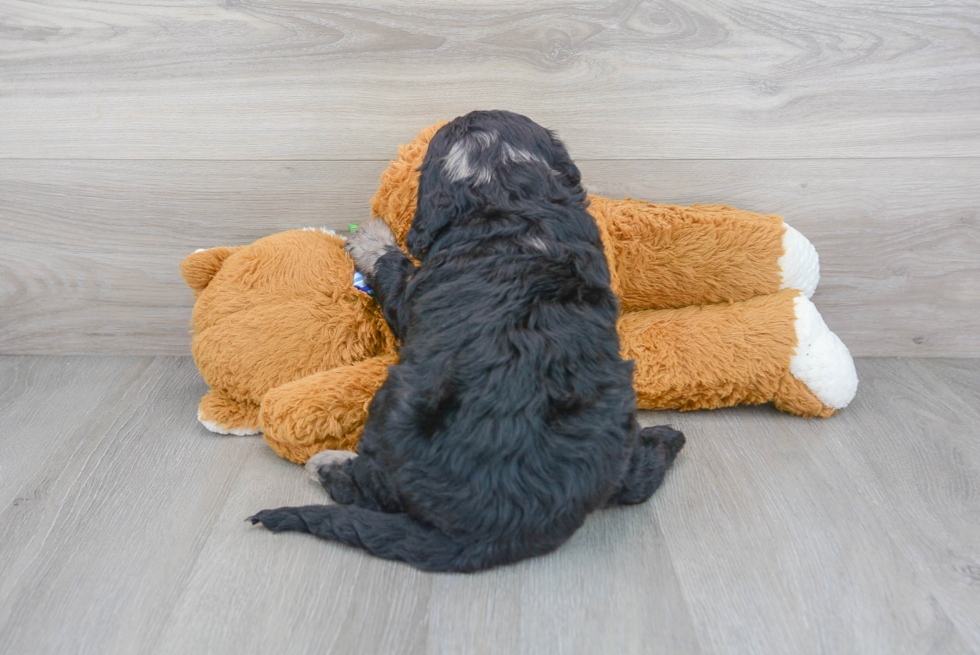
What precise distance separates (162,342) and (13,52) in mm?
851

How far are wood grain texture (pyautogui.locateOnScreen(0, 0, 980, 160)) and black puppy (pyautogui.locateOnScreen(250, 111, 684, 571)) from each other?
1.28 ft

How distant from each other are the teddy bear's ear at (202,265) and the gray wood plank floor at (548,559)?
13.9 inches

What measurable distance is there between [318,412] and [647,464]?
2.29ft

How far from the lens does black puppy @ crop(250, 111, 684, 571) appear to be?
3.75ft

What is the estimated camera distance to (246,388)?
1602 millimetres

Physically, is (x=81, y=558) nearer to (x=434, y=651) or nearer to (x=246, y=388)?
(x=246, y=388)

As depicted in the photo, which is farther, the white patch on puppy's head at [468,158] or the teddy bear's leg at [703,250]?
the teddy bear's leg at [703,250]

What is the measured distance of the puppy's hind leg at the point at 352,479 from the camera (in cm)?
126

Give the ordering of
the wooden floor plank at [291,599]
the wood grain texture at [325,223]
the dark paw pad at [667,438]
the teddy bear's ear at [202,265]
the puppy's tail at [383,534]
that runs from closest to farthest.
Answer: the wooden floor plank at [291,599]
the puppy's tail at [383,534]
the dark paw pad at [667,438]
the teddy bear's ear at [202,265]
the wood grain texture at [325,223]

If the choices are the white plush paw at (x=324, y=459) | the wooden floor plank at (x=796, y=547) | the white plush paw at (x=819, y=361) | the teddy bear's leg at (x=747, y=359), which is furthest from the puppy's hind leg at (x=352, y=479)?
the white plush paw at (x=819, y=361)

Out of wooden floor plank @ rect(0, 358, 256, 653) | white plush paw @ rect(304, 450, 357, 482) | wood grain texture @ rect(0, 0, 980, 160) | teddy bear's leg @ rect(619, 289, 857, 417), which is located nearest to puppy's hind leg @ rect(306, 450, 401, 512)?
white plush paw @ rect(304, 450, 357, 482)

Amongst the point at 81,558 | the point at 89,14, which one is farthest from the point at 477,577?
the point at 89,14

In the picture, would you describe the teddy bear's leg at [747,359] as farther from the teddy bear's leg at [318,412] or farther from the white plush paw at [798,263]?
the teddy bear's leg at [318,412]

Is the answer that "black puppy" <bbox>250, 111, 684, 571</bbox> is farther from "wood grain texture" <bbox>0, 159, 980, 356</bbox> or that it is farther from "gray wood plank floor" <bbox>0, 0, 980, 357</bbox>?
"wood grain texture" <bbox>0, 159, 980, 356</bbox>
